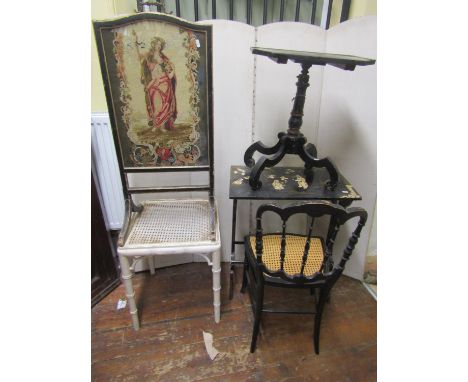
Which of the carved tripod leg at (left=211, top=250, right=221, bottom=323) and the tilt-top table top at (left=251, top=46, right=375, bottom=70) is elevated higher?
the tilt-top table top at (left=251, top=46, right=375, bottom=70)

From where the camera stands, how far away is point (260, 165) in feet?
3.97

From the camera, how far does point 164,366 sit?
121cm

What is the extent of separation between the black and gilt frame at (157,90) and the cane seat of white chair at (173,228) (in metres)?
0.14

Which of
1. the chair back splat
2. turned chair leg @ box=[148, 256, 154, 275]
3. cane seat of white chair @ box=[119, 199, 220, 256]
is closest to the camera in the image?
the chair back splat

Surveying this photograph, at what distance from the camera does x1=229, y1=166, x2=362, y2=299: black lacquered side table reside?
1189 millimetres

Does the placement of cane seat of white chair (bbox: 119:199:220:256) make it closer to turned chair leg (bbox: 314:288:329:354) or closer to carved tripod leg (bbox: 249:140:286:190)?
carved tripod leg (bbox: 249:140:286:190)

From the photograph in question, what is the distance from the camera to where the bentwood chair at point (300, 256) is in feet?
2.83

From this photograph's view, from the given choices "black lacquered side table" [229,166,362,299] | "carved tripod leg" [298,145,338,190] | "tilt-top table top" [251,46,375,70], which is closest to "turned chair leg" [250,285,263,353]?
"black lacquered side table" [229,166,362,299]

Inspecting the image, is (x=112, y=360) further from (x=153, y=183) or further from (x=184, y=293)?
(x=153, y=183)

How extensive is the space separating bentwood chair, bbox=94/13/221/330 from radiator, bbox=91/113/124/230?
0.69 feet

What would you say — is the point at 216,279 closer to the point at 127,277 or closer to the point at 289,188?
the point at 127,277

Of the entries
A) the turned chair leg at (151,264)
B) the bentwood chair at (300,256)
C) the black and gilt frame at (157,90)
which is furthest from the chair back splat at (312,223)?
the turned chair leg at (151,264)

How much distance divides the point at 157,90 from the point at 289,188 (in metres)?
0.75

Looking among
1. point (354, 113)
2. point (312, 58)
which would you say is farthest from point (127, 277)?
point (354, 113)
